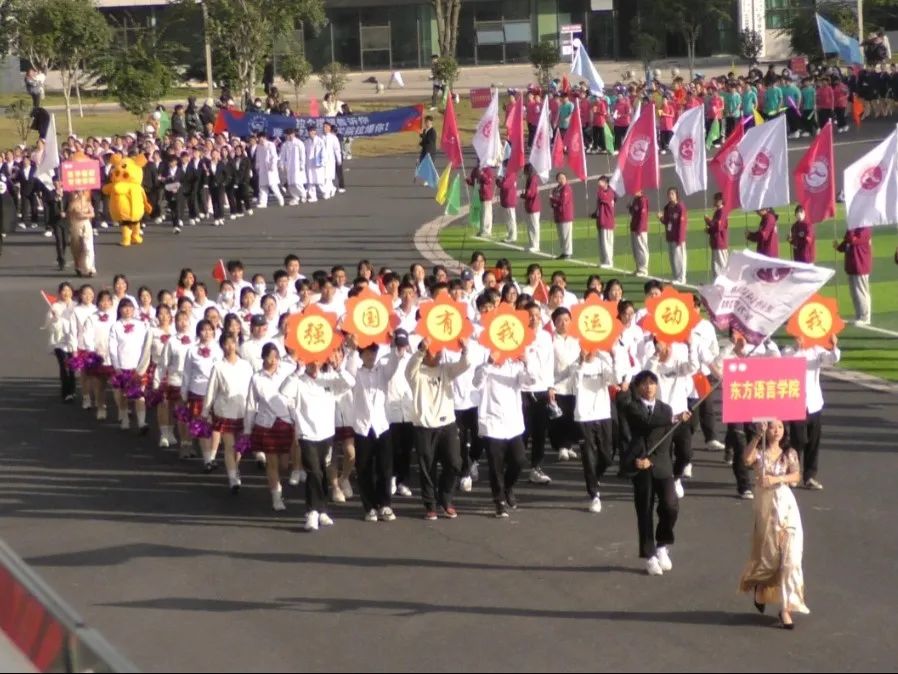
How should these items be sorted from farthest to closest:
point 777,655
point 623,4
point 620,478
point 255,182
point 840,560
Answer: point 623,4 → point 255,182 → point 620,478 → point 840,560 → point 777,655

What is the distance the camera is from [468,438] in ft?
51.2

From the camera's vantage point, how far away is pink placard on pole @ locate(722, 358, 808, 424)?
37.6ft

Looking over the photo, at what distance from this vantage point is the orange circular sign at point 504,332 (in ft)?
46.5

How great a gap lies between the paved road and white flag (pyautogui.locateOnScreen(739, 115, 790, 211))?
491 centimetres

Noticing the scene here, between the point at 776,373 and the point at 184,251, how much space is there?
1964 centimetres

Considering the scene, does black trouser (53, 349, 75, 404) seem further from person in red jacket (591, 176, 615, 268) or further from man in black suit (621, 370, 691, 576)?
person in red jacket (591, 176, 615, 268)

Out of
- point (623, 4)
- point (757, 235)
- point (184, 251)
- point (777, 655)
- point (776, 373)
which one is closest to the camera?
point (777, 655)

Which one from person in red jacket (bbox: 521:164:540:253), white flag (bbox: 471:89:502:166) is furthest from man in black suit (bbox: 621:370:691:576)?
white flag (bbox: 471:89:502:166)

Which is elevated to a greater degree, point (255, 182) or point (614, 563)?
point (255, 182)

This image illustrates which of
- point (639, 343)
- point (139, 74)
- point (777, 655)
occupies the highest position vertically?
point (139, 74)

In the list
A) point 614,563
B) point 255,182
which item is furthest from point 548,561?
point 255,182

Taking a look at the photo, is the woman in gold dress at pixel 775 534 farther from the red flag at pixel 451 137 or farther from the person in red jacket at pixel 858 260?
the red flag at pixel 451 137

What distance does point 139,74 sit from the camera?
39.9 metres

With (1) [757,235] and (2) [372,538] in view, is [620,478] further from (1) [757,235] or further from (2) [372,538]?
(1) [757,235]
